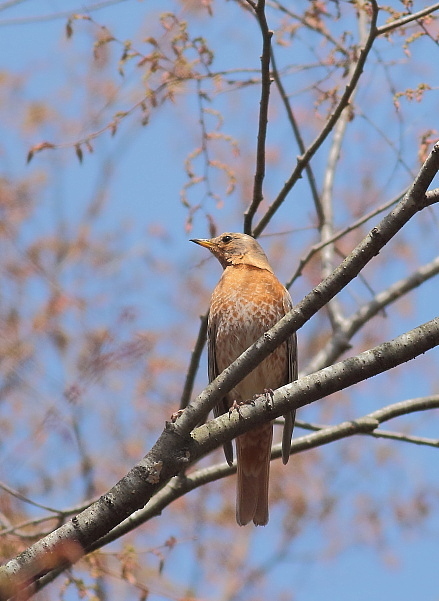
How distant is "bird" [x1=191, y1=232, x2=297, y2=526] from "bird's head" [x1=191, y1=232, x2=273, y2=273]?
0.24m

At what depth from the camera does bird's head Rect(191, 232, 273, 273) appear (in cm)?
647

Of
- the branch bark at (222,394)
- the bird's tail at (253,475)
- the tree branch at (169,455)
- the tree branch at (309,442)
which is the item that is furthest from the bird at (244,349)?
the branch bark at (222,394)

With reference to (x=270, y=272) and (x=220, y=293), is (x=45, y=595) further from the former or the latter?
(x=270, y=272)

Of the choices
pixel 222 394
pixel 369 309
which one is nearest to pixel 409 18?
pixel 222 394

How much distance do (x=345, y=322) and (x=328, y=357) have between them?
0.39 m

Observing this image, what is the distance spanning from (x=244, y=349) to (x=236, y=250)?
42.8 inches

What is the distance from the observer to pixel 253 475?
5.65m

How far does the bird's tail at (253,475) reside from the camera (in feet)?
18.3

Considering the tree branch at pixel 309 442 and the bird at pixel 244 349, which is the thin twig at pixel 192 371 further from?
the tree branch at pixel 309 442

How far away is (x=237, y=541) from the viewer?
10.2 meters

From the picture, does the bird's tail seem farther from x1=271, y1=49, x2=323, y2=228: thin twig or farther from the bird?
x1=271, y1=49, x2=323, y2=228: thin twig

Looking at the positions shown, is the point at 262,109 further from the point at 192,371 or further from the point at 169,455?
the point at 169,455

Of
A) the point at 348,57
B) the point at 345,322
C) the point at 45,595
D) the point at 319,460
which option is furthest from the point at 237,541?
the point at 348,57

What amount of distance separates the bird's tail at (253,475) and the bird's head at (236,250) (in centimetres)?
141
